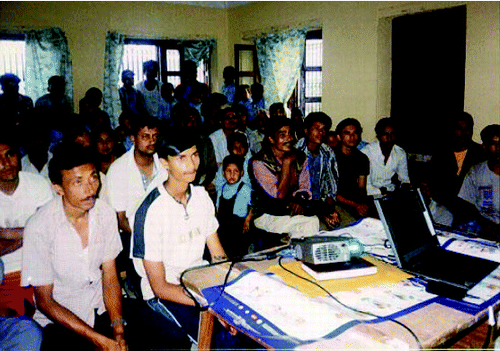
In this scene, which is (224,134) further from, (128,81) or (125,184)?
(128,81)

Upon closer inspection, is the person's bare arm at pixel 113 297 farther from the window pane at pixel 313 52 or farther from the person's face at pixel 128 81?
the window pane at pixel 313 52

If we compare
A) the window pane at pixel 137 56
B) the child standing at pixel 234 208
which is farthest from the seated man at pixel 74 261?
the window pane at pixel 137 56

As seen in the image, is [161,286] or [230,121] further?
[230,121]

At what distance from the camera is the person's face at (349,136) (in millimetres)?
3586

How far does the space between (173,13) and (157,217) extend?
6665 millimetres

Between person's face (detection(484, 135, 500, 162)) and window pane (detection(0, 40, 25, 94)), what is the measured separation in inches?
256

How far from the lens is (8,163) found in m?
2.10

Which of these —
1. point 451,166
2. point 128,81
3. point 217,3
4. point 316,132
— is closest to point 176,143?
point 316,132

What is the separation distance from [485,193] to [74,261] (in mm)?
2495

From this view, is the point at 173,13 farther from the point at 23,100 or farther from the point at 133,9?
the point at 23,100

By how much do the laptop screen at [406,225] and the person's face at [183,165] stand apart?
79 cm

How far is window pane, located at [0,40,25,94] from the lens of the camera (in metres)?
6.51

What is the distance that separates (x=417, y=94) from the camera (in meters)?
5.47

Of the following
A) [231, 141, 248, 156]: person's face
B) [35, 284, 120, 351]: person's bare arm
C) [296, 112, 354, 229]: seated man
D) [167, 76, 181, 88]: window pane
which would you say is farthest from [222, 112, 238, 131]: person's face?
[167, 76, 181, 88]: window pane
